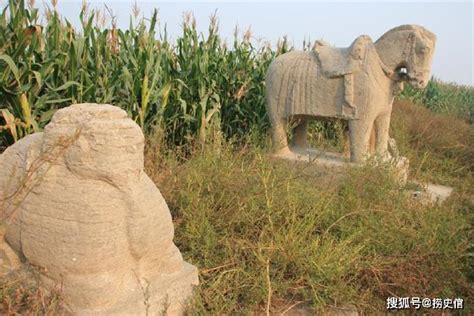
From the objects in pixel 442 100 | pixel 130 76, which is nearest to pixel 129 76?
pixel 130 76

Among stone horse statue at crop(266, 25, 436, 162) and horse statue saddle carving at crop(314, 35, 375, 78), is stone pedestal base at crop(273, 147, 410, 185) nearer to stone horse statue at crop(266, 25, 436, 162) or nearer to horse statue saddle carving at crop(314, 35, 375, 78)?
stone horse statue at crop(266, 25, 436, 162)

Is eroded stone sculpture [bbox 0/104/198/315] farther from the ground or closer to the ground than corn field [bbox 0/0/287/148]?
closer to the ground

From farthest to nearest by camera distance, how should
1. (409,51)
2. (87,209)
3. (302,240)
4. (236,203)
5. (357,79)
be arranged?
(357,79), (409,51), (236,203), (302,240), (87,209)

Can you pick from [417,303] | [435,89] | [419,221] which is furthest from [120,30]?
[435,89]

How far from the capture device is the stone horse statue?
385cm

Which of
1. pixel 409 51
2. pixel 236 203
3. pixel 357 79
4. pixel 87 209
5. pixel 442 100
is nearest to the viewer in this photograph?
pixel 87 209

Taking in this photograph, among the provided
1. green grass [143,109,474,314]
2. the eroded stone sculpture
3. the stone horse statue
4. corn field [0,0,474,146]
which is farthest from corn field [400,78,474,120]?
the eroded stone sculpture

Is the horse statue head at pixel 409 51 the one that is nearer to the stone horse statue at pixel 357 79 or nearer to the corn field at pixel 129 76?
the stone horse statue at pixel 357 79

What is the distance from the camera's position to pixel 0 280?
76.1 inches

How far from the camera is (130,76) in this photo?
4.03m

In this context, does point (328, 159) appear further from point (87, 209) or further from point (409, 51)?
point (87, 209)

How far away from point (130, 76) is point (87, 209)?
8.22 ft

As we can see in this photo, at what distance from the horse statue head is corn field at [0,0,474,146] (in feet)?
5.19

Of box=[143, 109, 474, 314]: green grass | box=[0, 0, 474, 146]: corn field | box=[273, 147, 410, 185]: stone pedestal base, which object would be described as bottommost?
box=[143, 109, 474, 314]: green grass
